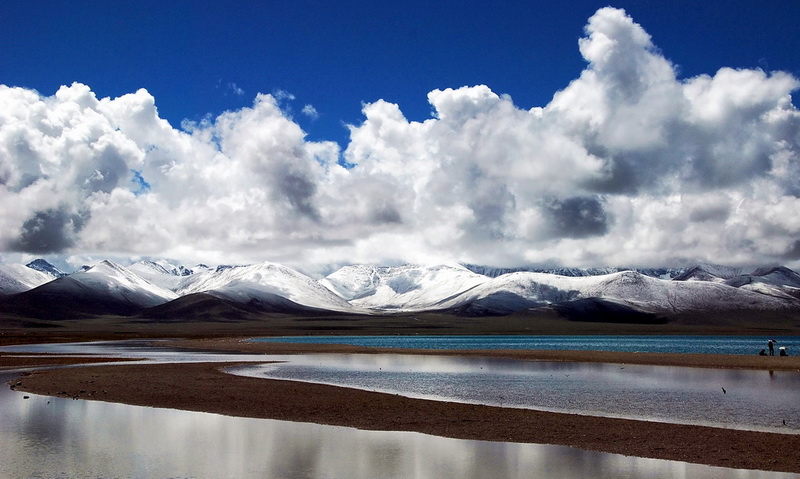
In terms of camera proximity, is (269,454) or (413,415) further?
(413,415)

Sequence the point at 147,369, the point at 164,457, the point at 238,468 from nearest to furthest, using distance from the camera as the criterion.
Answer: the point at 238,468
the point at 164,457
the point at 147,369

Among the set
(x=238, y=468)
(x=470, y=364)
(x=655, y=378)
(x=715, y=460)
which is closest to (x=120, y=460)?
(x=238, y=468)

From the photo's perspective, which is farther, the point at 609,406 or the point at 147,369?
the point at 147,369

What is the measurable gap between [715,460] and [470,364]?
170 ft

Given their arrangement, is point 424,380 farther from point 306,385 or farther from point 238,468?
point 238,468

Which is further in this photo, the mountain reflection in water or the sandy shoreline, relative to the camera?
the sandy shoreline

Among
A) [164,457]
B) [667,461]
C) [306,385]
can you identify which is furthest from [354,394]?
[667,461]

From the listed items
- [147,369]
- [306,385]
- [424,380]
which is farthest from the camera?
[147,369]

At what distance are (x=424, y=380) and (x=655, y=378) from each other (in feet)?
61.6

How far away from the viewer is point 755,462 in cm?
2334

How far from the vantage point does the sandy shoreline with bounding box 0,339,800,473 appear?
83.7 feet

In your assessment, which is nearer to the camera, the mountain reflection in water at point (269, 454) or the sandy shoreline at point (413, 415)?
the mountain reflection in water at point (269, 454)

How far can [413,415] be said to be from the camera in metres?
34.3

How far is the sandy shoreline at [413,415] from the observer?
2550cm
